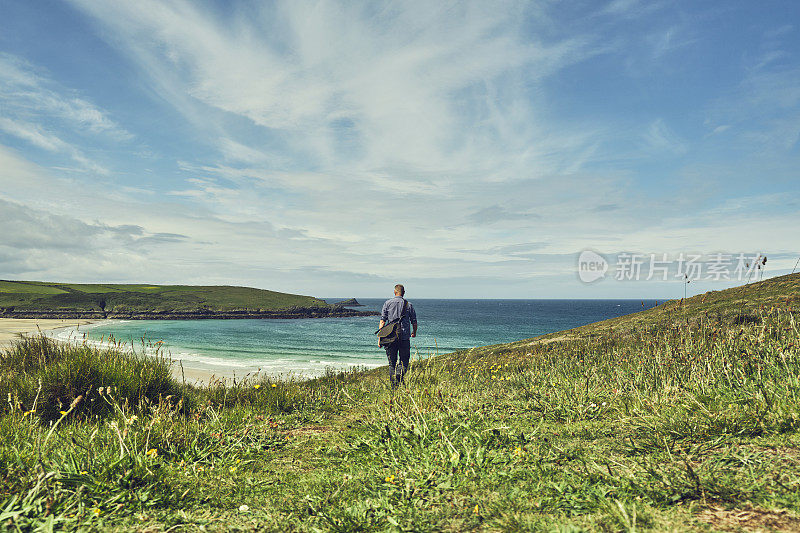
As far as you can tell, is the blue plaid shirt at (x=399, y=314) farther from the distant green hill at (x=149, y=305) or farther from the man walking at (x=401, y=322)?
the distant green hill at (x=149, y=305)

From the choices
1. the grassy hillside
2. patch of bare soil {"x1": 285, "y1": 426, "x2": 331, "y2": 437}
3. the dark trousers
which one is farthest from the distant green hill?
patch of bare soil {"x1": 285, "y1": 426, "x2": 331, "y2": 437}

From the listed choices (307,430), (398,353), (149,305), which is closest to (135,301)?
(149,305)

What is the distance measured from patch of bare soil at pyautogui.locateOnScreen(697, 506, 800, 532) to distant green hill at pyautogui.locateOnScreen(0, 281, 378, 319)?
301 feet

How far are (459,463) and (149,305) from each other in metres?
109

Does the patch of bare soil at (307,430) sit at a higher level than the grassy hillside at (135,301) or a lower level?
higher

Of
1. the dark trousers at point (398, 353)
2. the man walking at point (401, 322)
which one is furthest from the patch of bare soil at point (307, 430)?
the man walking at point (401, 322)

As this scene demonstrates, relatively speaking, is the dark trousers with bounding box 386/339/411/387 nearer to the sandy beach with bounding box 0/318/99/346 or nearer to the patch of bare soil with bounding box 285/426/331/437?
the patch of bare soil with bounding box 285/426/331/437

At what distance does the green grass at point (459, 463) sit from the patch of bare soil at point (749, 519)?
0.4 inches

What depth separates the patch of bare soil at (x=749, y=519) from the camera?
226 cm

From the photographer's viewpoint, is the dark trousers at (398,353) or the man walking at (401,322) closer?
the dark trousers at (398,353)

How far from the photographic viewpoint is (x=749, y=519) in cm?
235

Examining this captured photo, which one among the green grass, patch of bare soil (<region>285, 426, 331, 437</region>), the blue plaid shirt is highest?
the blue plaid shirt

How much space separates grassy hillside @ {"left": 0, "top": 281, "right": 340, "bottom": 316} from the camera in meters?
84.8

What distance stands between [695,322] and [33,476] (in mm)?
12815
